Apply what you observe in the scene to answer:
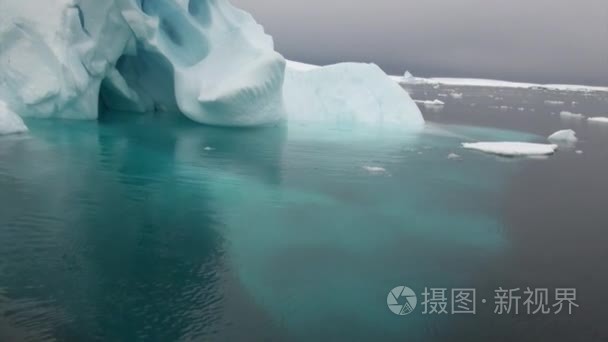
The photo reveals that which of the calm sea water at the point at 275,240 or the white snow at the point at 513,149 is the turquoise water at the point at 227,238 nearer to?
→ the calm sea water at the point at 275,240

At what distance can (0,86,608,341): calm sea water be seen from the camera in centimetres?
351

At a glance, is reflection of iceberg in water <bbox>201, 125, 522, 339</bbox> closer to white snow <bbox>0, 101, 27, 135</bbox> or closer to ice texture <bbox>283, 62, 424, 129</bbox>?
white snow <bbox>0, 101, 27, 135</bbox>

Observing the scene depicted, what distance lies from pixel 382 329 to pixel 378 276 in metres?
0.81

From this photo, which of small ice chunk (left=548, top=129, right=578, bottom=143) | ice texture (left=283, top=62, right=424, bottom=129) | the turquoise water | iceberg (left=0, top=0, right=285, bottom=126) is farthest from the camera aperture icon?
ice texture (left=283, top=62, right=424, bottom=129)

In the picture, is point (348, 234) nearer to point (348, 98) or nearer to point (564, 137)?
point (564, 137)

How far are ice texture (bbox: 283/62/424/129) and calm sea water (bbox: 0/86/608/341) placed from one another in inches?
222

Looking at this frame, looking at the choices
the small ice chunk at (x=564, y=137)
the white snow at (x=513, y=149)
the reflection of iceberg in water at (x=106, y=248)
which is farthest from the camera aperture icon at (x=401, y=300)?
the small ice chunk at (x=564, y=137)

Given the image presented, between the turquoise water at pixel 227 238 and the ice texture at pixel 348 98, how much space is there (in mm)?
5840

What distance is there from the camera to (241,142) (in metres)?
10.6

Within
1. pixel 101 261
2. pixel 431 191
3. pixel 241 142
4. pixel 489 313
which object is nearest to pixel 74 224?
pixel 101 261

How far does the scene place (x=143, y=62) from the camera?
13688 millimetres

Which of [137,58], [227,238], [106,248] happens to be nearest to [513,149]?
[227,238]

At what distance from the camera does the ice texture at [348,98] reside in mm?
15391

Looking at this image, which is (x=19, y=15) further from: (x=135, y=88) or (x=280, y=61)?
(x=280, y=61)
